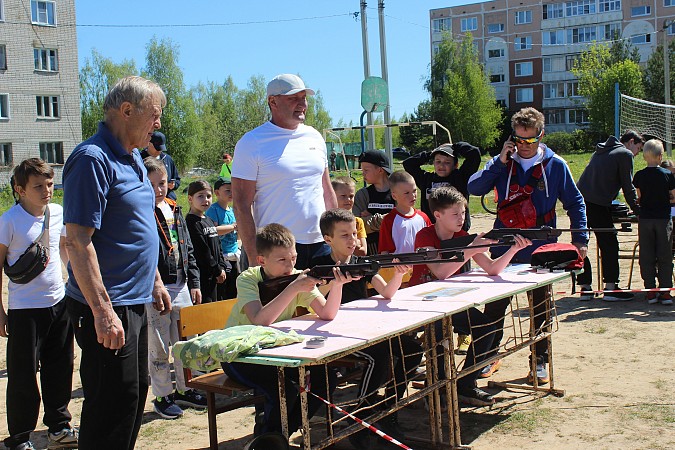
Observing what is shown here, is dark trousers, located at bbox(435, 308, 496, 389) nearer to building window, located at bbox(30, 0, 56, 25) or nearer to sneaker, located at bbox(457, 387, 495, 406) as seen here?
sneaker, located at bbox(457, 387, 495, 406)

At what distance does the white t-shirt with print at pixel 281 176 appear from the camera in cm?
473

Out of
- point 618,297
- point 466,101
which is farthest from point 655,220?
point 466,101

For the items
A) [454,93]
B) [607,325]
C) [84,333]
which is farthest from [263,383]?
[454,93]

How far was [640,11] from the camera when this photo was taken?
72188 mm

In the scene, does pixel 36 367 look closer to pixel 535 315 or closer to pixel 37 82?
pixel 535 315

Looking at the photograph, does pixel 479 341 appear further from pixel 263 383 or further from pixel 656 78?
pixel 656 78

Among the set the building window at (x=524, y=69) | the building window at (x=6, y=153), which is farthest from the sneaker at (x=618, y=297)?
the building window at (x=524, y=69)

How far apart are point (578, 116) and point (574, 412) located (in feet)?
241

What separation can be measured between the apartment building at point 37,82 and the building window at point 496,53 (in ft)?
148

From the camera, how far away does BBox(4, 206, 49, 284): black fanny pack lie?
15.1 feet

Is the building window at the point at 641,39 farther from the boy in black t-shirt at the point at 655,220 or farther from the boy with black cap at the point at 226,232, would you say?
the boy with black cap at the point at 226,232

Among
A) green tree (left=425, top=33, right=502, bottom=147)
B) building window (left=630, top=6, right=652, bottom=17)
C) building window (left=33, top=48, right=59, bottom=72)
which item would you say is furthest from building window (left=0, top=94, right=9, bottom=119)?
building window (left=630, top=6, right=652, bottom=17)

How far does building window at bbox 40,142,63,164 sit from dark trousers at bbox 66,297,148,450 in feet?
155

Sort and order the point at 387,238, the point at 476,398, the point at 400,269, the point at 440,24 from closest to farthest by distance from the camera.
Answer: the point at 400,269 → the point at 476,398 → the point at 387,238 → the point at 440,24
